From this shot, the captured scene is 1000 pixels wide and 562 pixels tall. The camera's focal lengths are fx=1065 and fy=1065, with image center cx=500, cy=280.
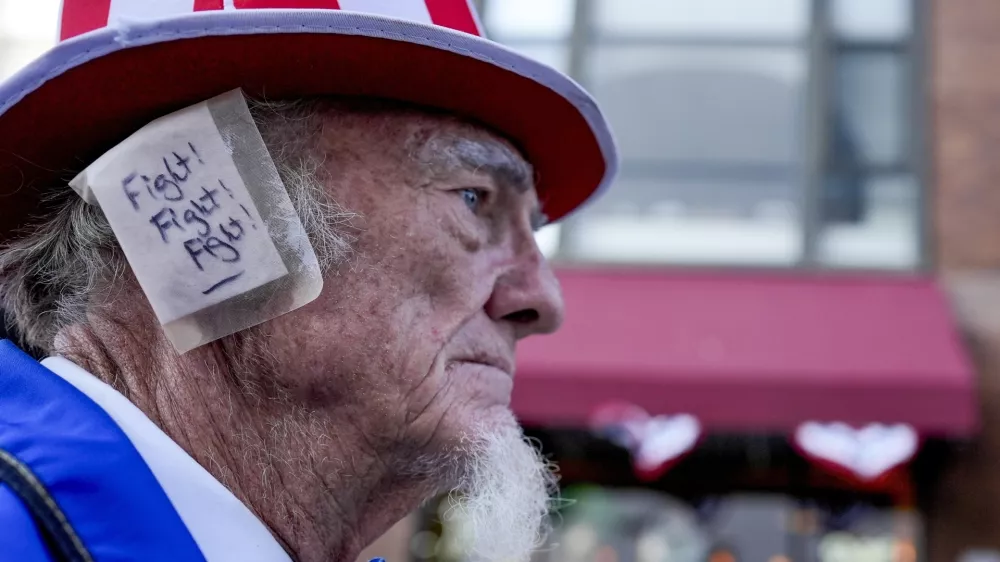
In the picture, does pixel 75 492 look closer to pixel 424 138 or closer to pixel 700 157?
pixel 424 138

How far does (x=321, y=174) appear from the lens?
149cm

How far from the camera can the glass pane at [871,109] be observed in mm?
7586

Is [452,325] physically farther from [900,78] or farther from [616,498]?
[900,78]

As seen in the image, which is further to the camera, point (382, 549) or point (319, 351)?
point (382, 549)

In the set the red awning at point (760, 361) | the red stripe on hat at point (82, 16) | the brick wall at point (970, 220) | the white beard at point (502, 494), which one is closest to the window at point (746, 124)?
the brick wall at point (970, 220)

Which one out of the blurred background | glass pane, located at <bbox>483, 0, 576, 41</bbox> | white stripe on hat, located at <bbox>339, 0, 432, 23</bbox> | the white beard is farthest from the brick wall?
white stripe on hat, located at <bbox>339, 0, 432, 23</bbox>

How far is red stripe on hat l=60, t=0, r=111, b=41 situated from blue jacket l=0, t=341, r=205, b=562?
51 cm

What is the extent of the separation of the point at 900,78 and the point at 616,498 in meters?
3.66

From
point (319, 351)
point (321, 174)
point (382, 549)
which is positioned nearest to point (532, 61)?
point (321, 174)

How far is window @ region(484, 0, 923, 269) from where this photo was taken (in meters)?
7.50

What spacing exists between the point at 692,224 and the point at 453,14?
244 inches

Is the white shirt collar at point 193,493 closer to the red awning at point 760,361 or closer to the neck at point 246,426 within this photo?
the neck at point 246,426

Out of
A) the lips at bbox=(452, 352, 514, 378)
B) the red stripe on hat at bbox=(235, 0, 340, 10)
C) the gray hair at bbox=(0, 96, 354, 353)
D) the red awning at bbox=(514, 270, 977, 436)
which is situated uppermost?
the red stripe on hat at bbox=(235, 0, 340, 10)

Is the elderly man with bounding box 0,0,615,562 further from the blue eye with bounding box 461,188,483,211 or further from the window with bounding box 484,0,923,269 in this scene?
the window with bounding box 484,0,923,269
